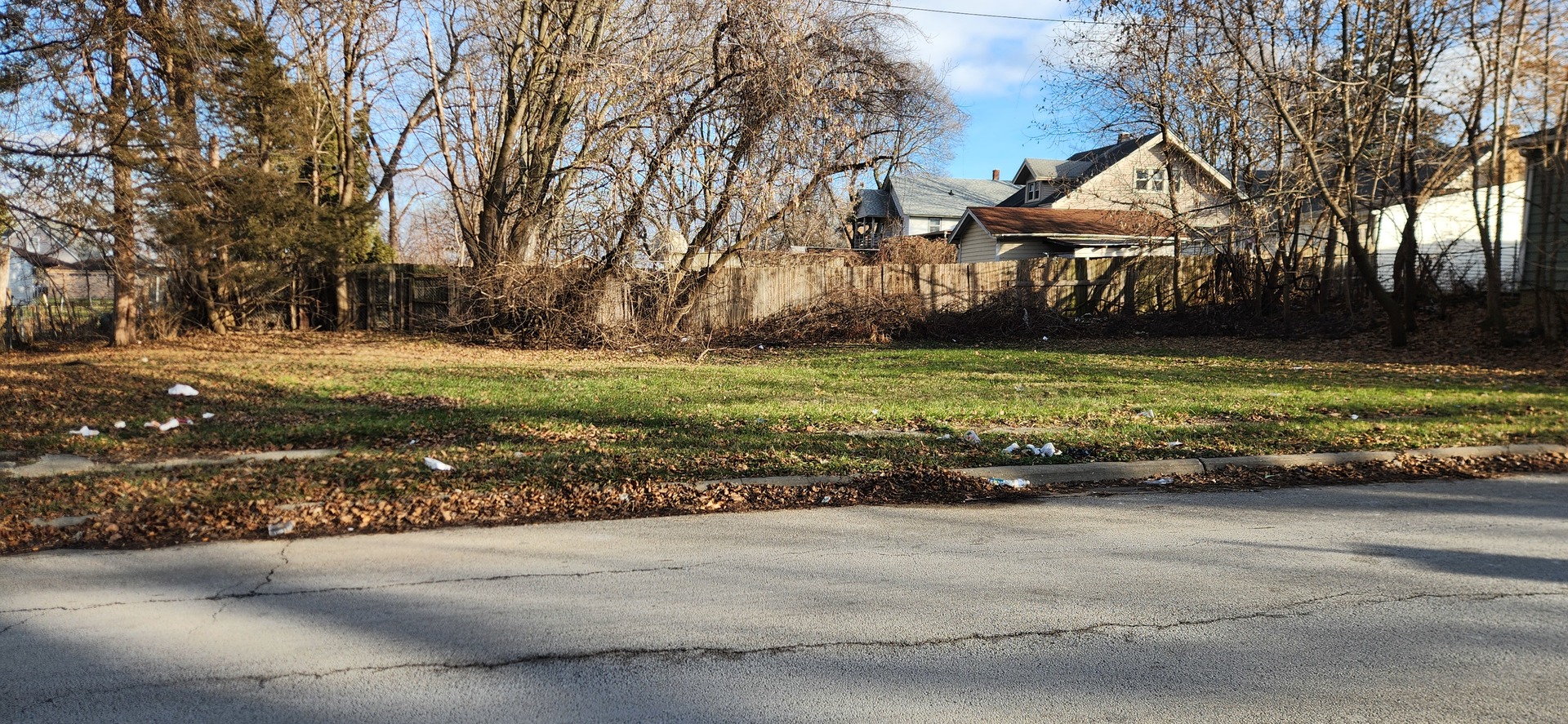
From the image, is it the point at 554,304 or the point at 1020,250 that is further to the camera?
the point at 1020,250

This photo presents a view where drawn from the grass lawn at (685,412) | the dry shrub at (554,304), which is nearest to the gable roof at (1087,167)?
the grass lawn at (685,412)

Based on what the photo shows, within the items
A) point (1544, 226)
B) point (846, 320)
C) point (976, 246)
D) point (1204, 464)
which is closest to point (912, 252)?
point (976, 246)

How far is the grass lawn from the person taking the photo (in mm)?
7809

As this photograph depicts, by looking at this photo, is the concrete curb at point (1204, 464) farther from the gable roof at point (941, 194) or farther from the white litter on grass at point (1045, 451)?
the gable roof at point (941, 194)

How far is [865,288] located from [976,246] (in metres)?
14.8

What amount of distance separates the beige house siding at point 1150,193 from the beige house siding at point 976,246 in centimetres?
372

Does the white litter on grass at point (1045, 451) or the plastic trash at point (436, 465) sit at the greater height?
the plastic trash at point (436, 465)

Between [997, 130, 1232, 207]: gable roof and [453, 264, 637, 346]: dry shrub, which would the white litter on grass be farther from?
[997, 130, 1232, 207]: gable roof

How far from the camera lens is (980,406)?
11078 mm

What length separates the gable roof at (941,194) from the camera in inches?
2170

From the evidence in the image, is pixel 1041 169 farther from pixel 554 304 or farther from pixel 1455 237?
pixel 554 304

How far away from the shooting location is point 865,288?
77.8ft

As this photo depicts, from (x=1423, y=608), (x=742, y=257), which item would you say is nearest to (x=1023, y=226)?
(x=742, y=257)

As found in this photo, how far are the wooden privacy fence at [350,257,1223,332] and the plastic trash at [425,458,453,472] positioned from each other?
1324 cm
